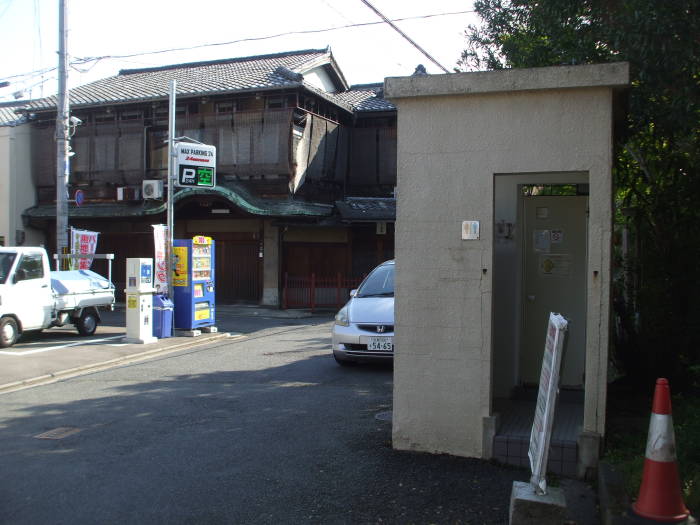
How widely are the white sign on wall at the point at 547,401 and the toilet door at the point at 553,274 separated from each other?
261 centimetres

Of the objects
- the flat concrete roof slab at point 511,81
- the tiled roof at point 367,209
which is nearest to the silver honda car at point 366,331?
the flat concrete roof slab at point 511,81

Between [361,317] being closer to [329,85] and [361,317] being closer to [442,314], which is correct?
[442,314]

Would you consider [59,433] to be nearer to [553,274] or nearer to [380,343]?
[380,343]

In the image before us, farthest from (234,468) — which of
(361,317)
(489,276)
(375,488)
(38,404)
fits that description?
(361,317)

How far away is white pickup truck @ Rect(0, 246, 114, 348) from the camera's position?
1238 cm

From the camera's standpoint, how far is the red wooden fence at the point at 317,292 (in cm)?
2166

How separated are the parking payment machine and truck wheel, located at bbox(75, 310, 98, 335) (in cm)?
172

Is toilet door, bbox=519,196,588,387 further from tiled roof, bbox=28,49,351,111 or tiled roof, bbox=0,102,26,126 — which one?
tiled roof, bbox=0,102,26,126

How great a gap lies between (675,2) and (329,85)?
2247cm

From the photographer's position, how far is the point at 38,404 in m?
7.98

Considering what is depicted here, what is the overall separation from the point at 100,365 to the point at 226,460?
617cm

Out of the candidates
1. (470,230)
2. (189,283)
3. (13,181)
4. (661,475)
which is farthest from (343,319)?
(13,181)

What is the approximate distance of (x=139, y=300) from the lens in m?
12.9

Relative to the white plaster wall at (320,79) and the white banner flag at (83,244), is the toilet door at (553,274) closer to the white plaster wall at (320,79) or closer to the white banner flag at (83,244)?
the white banner flag at (83,244)
